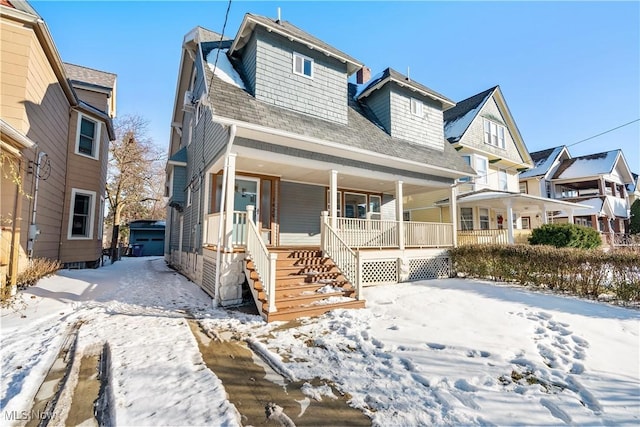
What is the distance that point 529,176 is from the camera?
23328 millimetres

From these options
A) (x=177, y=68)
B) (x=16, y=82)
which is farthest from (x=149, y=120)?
(x=16, y=82)

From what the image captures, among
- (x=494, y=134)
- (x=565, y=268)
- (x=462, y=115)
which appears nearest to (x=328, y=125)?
(x=565, y=268)

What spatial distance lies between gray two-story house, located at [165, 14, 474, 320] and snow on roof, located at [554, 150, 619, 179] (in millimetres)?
20473

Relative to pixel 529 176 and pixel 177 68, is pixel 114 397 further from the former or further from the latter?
pixel 529 176

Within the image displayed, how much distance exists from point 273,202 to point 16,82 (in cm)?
713

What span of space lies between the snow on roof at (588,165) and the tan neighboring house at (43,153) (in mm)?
32865

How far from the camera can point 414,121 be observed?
11.6 meters

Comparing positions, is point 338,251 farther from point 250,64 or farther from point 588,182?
point 588,182

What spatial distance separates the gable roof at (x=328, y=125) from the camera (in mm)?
6922

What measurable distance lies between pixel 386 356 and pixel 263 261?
318 cm

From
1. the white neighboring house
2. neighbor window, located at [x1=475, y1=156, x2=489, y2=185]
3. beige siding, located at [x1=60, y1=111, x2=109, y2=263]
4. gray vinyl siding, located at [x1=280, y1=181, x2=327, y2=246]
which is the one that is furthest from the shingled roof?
the white neighboring house

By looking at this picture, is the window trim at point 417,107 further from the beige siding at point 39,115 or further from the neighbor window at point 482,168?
the beige siding at point 39,115

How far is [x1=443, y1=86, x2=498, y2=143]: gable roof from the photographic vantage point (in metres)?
16.8

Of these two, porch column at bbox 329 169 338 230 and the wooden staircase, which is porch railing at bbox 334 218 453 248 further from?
the wooden staircase
